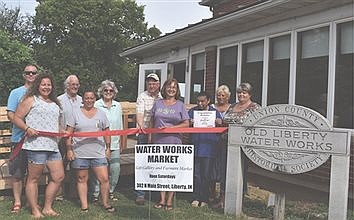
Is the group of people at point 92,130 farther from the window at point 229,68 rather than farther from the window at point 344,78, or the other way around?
the window at point 229,68

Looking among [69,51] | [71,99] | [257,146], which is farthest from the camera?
[69,51]

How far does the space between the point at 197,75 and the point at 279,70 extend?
3642 mm

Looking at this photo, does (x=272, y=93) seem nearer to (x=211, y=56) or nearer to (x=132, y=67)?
(x=211, y=56)

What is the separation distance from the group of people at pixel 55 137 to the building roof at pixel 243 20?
304 centimetres

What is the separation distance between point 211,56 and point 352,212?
5205 millimetres

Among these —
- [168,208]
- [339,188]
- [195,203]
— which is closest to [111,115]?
[168,208]

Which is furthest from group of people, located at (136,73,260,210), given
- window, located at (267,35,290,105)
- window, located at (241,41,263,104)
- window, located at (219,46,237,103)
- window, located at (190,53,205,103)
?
window, located at (190,53,205,103)

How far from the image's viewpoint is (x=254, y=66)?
8.94 meters

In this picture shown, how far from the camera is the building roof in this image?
7238 millimetres

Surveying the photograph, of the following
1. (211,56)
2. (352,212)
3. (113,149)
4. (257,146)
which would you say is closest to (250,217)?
(257,146)

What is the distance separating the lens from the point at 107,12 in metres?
33.9

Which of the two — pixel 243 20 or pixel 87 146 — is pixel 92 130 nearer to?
pixel 87 146

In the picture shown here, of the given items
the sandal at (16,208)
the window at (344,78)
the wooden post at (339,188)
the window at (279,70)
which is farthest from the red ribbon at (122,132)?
the window at (279,70)

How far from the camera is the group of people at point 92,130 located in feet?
18.4
